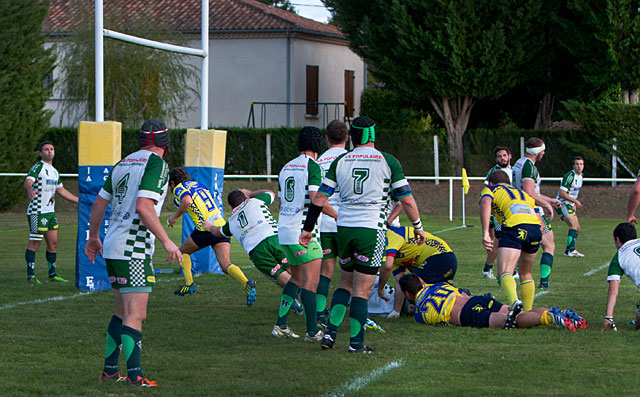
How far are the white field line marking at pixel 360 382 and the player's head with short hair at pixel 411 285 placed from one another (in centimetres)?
230

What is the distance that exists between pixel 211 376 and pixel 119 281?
1.10 metres

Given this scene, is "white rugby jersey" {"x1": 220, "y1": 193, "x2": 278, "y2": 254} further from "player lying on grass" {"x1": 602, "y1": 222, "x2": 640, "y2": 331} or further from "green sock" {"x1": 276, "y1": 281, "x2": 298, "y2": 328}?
"player lying on grass" {"x1": 602, "y1": 222, "x2": 640, "y2": 331}

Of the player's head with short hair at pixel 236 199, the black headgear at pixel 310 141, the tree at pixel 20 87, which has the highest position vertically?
the tree at pixel 20 87

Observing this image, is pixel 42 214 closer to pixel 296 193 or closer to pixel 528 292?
pixel 296 193

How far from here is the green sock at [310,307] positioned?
8.40 metres

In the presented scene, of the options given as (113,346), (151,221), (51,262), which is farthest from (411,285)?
(51,262)

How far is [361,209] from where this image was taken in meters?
7.77

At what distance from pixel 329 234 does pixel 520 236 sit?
2196 mm

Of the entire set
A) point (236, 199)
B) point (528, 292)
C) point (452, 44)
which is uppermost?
point (452, 44)

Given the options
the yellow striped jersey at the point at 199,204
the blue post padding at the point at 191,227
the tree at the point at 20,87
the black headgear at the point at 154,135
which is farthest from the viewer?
the tree at the point at 20,87

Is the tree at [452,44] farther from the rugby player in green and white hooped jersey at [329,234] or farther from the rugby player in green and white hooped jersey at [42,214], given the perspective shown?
the rugby player in green and white hooped jersey at [329,234]

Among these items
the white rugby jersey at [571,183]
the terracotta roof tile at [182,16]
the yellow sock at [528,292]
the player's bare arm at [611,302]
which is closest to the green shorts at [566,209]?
the white rugby jersey at [571,183]

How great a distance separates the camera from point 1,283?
1298 centimetres

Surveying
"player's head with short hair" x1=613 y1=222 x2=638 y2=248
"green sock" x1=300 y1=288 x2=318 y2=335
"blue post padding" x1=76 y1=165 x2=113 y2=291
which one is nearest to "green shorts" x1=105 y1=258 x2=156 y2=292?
"green sock" x1=300 y1=288 x2=318 y2=335
